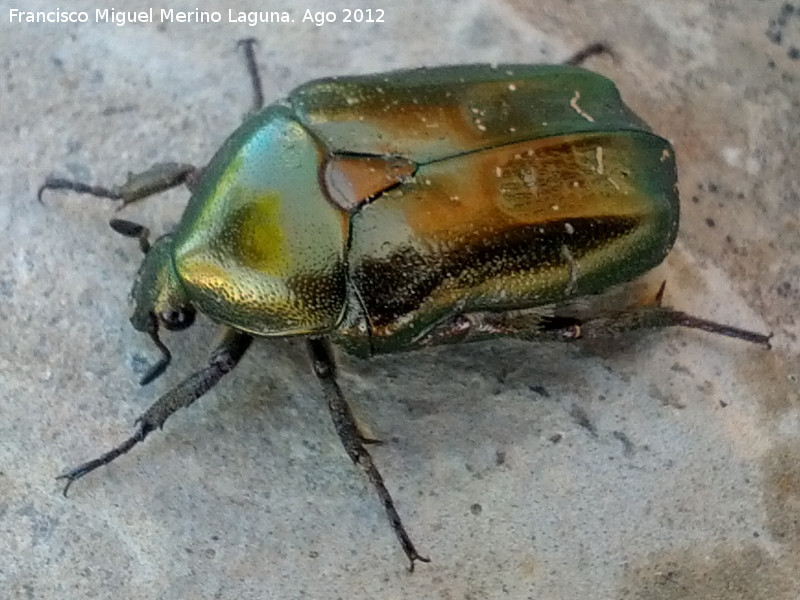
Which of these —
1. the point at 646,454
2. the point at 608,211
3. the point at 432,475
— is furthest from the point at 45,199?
the point at 646,454

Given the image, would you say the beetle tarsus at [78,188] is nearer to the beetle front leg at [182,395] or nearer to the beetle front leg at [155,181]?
the beetle front leg at [155,181]

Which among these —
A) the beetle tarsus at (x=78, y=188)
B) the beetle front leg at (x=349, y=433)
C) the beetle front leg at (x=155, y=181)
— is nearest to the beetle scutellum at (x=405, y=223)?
the beetle front leg at (x=349, y=433)

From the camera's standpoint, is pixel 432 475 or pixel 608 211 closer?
pixel 608 211

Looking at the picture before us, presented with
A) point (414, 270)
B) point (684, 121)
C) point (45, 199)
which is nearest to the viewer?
point (414, 270)

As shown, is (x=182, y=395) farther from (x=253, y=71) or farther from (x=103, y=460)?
(x=253, y=71)

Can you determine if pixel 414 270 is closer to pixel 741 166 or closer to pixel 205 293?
pixel 205 293

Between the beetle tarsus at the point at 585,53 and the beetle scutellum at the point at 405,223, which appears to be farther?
the beetle tarsus at the point at 585,53
